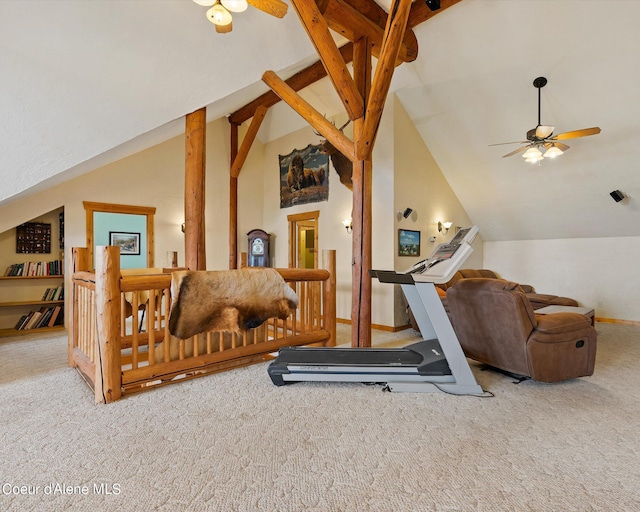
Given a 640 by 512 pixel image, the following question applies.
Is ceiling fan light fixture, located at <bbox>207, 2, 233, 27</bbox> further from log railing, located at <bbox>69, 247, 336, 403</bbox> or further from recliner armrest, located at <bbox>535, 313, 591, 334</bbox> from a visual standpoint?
recliner armrest, located at <bbox>535, 313, 591, 334</bbox>

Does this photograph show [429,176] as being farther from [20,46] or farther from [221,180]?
[20,46]

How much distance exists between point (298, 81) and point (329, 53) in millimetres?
2484

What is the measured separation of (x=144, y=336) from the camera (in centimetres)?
388

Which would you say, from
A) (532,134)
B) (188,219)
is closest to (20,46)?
(188,219)

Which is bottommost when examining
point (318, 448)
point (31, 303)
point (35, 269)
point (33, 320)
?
point (318, 448)

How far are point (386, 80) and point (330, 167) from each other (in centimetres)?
284

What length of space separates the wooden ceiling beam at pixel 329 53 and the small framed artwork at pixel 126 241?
4.78 m

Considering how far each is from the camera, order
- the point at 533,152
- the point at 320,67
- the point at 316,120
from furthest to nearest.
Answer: the point at 320,67 < the point at 533,152 < the point at 316,120

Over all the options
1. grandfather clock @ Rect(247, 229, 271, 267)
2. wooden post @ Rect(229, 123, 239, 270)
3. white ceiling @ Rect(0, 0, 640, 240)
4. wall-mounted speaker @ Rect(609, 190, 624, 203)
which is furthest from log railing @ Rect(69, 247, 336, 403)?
wall-mounted speaker @ Rect(609, 190, 624, 203)

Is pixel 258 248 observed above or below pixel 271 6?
below

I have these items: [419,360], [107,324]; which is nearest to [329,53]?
[419,360]

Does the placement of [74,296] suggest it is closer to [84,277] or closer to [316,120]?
[84,277]

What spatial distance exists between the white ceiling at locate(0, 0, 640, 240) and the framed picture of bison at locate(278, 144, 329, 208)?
76 cm

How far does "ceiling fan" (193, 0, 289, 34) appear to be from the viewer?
2.37m
